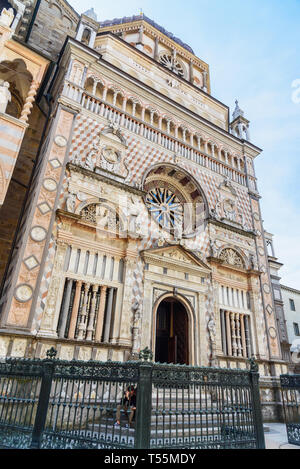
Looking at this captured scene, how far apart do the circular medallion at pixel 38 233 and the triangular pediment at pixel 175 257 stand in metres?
3.63

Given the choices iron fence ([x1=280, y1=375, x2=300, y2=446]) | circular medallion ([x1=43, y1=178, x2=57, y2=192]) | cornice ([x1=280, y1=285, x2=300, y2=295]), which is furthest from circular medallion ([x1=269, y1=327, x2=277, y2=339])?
cornice ([x1=280, y1=285, x2=300, y2=295])

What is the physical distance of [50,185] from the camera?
9984mm

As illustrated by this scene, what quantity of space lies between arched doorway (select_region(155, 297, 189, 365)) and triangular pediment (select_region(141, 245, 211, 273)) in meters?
1.55

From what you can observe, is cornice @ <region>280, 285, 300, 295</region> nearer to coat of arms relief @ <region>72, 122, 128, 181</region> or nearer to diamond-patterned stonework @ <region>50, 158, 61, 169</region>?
coat of arms relief @ <region>72, 122, 128, 181</region>

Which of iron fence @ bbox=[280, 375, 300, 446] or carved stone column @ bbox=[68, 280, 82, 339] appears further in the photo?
carved stone column @ bbox=[68, 280, 82, 339]

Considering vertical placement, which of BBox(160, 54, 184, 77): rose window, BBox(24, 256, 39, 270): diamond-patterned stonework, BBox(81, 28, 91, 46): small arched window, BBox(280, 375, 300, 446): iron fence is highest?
BBox(160, 54, 184, 77): rose window

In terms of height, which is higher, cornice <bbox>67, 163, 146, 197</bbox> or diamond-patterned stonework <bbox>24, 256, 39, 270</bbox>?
cornice <bbox>67, 163, 146, 197</bbox>

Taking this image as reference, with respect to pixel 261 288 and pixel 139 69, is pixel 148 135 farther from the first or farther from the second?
pixel 261 288

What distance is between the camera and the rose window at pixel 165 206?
14.0 meters

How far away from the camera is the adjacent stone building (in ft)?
30.2

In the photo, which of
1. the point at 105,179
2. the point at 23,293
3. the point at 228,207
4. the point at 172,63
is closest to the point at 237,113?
the point at 172,63

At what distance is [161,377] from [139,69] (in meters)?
16.3

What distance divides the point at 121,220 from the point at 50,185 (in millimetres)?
2787

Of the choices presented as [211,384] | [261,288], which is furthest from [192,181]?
[211,384]
